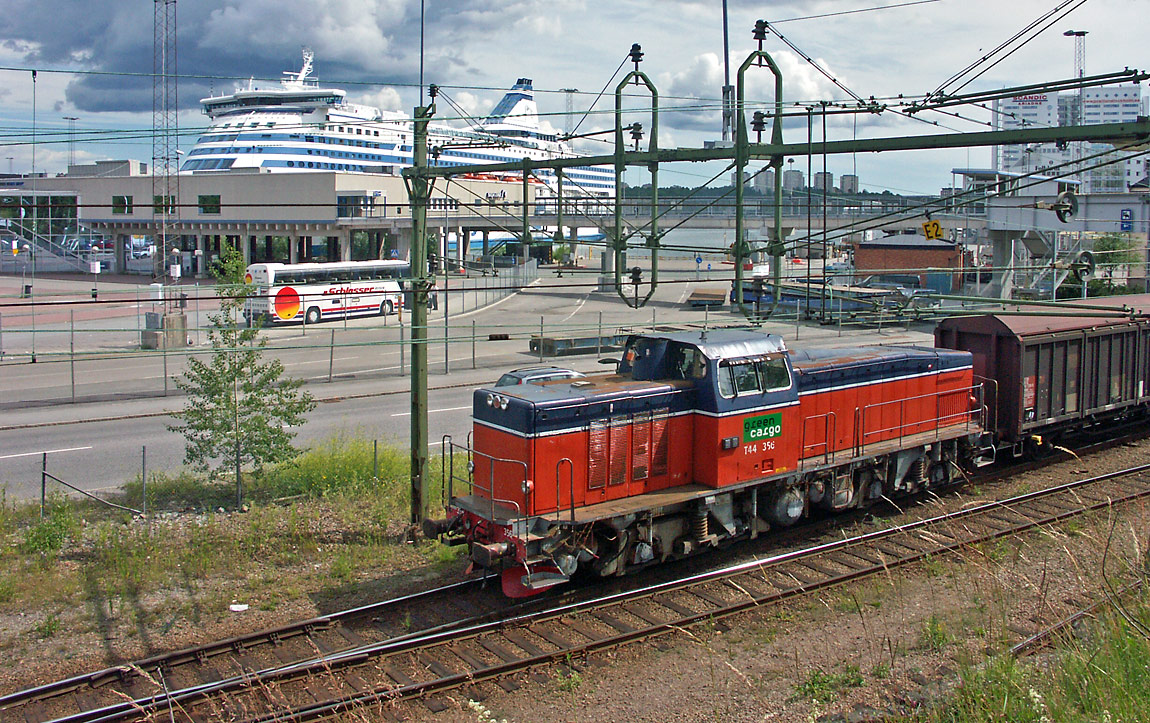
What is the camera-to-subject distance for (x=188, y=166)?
3401 inches

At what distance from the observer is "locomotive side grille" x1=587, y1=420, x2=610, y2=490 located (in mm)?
12219

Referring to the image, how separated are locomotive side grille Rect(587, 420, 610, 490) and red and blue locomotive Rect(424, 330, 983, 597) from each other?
0.06 ft

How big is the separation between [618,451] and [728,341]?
237cm

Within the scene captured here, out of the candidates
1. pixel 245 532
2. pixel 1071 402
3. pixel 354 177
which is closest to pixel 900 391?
pixel 1071 402

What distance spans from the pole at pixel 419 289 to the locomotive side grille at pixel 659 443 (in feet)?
13.1

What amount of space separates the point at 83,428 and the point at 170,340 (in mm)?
14358

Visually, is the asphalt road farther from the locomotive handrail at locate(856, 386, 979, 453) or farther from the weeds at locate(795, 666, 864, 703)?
the weeds at locate(795, 666, 864, 703)

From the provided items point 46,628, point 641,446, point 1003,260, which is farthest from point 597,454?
point 1003,260

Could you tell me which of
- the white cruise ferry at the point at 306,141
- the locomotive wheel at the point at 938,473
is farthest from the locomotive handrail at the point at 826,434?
the white cruise ferry at the point at 306,141

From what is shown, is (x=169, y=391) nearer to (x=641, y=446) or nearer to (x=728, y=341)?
(x=641, y=446)

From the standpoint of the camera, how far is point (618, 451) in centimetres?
1250

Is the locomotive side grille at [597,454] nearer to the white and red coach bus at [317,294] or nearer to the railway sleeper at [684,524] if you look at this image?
the railway sleeper at [684,524]

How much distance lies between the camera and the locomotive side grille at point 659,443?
42.0 feet

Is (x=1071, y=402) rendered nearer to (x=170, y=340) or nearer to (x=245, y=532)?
(x=245, y=532)
